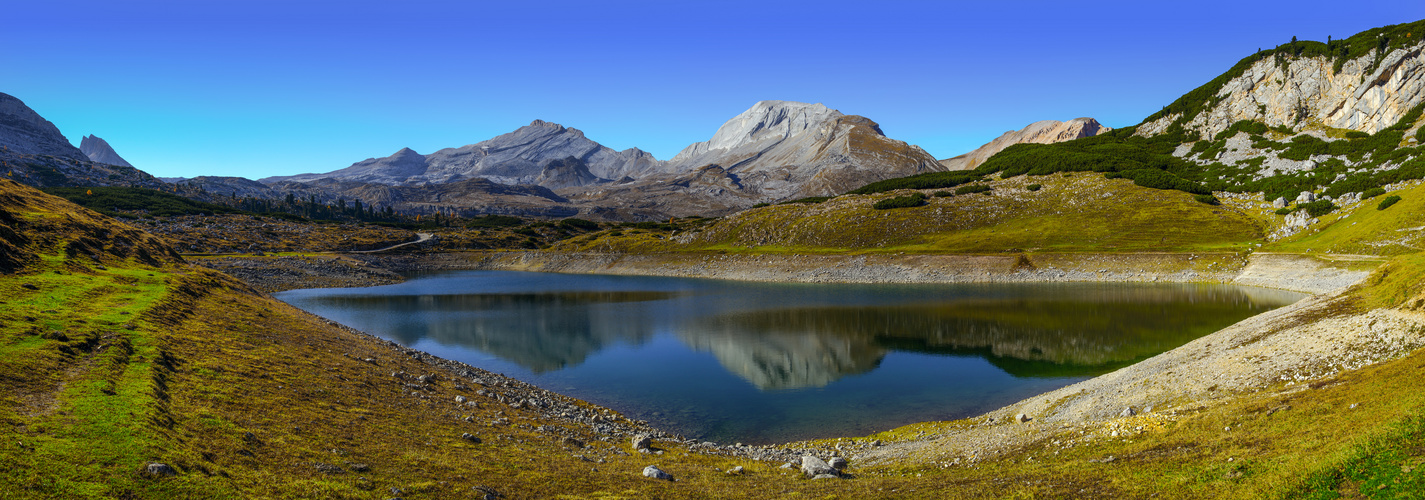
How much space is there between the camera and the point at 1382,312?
2061 cm

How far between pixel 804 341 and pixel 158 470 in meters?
38.3

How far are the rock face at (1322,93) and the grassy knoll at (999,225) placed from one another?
153ft

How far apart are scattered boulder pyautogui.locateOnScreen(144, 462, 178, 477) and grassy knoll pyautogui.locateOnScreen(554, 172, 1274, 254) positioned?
10249 cm

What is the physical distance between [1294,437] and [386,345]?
40.1 m

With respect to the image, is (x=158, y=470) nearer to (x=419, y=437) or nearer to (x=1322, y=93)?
(x=419, y=437)

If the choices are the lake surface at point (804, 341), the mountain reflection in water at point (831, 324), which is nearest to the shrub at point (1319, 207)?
the lake surface at point (804, 341)

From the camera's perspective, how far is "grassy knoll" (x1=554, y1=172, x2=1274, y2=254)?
97.6m

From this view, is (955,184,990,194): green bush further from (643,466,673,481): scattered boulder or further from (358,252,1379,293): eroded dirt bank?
(643,466,673,481): scattered boulder

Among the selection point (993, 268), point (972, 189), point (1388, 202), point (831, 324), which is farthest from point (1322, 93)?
point (831, 324)

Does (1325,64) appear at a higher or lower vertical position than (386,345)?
higher

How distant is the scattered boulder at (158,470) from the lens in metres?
10.7


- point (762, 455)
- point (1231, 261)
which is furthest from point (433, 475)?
point (1231, 261)

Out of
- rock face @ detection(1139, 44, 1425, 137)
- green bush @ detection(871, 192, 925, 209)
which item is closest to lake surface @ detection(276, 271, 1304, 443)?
green bush @ detection(871, 192, 925, 209)

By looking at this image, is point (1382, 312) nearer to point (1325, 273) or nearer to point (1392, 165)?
point (1325, 273)
